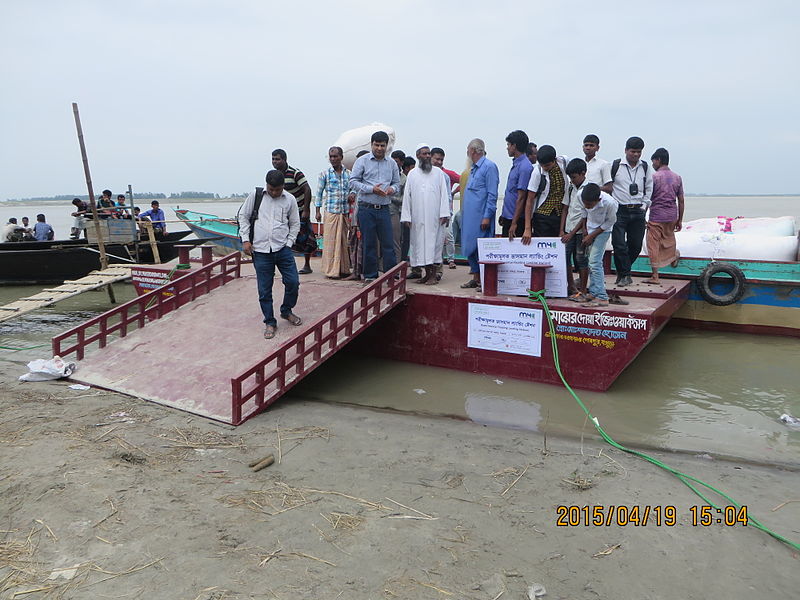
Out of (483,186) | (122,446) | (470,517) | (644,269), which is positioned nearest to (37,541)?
(122,446)

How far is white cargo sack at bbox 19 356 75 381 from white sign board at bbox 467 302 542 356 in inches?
158

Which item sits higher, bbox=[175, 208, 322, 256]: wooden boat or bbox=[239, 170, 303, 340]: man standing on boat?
bbox=[239, 170, 303, 340]: man standing on boat

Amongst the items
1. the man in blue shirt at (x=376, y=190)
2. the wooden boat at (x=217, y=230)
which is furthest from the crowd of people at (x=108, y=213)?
the man in blue shirt at (x=376, y=190)

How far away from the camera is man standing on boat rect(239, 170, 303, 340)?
5.39m

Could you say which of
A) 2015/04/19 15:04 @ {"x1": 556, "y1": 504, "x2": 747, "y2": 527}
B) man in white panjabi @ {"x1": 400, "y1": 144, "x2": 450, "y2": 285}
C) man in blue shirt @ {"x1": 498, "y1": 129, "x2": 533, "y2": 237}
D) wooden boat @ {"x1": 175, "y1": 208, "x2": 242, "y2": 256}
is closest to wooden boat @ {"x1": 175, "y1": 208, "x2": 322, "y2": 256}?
wooden boat @ {"x1": 175, "y1": 208, "x2": 242, "y2": 256}

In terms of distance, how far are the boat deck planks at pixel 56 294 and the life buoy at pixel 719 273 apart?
352 inches

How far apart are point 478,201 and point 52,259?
38.7 ft

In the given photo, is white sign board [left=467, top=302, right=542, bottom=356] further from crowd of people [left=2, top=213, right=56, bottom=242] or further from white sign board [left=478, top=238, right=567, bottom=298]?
crowd of people [left=2, top=213, right=56, bottom=242]

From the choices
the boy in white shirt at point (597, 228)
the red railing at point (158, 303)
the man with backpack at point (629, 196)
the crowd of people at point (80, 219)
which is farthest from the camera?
the crowd of people at point (80, 219)

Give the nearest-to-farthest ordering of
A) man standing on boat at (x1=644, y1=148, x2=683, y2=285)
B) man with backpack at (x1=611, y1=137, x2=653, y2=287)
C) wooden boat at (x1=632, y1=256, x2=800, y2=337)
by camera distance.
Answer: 1. man with backpack at (x1=611, y1=137, x2=653, y2=287)
2. man standing on boat at (x1=644, y1=148, x2=683, y2=285)
3. wooden boat at (x1=632, y1=256, x2=800, y2=337)

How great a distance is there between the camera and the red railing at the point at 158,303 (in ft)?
19.3

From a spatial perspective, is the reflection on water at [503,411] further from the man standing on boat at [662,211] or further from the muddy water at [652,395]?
→ the man standing on boat at [662,211]

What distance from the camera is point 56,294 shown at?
28.2 ft

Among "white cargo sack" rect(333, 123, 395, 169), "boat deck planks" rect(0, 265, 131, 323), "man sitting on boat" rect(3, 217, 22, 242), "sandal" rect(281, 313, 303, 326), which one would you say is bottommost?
"boat deck planks" rect(0, 265, 131, 323)
